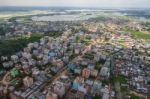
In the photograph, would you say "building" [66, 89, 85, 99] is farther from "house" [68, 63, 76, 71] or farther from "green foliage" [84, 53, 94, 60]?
"green foliage" [84, 53, 94, 60]

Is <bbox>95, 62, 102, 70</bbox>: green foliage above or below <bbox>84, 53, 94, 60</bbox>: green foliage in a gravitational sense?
below

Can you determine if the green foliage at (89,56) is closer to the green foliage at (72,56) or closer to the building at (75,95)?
the green foliage at (72,56)

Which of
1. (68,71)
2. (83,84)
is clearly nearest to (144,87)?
(83,84)

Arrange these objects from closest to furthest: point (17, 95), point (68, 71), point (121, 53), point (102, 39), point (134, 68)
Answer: point (17, 95) → point (68, 71) → point (134, 68) → point (121, 53) → point (102, 39)

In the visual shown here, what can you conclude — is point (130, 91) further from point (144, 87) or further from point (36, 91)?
point (36, 91)

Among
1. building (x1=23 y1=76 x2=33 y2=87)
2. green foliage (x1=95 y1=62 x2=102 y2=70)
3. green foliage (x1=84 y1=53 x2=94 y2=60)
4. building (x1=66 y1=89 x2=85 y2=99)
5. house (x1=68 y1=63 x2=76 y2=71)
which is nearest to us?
building (x1=66 y1=89 x2=85 y2=99)

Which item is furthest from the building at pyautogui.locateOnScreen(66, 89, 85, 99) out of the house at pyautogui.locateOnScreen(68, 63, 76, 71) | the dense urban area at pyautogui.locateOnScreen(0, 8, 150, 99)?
Answer: the house at pyautogui.locateOnScreen(68, 63, 76, 71)

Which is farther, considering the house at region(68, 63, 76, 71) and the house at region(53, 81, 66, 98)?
the house at region(68, 63, 76, 71)

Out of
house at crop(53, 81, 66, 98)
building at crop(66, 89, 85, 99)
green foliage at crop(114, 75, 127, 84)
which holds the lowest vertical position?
green foliage at crop(114, 75, 127, 84)

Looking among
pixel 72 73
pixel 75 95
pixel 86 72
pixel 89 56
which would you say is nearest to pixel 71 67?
pixel 72 73

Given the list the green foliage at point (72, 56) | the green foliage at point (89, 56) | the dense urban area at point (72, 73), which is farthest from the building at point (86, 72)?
the green foliage at point (72, 56)

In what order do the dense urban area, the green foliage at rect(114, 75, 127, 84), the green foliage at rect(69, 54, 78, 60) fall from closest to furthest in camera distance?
the dense urban area
the green foliage at rect(114, 75, 127, 84)
the green foliage at rect(69, 54, 78, 60)
